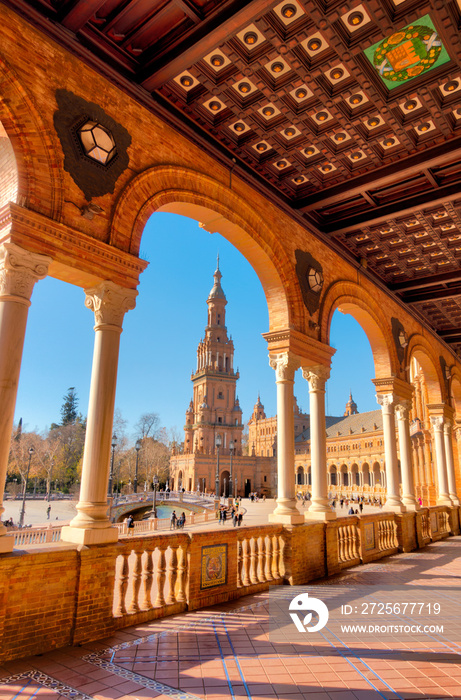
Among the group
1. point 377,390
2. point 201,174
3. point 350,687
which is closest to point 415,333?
point 377,390

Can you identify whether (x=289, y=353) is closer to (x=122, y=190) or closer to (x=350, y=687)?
(x=122, y=190)

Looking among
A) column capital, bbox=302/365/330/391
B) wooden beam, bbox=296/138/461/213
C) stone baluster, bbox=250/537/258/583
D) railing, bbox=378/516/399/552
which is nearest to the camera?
stone baluster, bbox=250/537/258/583

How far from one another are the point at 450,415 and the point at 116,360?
15.3 metres

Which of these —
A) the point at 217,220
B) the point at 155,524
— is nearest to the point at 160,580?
the point at 217,220

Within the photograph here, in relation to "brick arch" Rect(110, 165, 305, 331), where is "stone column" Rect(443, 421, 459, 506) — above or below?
below

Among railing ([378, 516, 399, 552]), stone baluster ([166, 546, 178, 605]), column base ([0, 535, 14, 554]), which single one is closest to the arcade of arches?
column base ([0, 535, 14, 554])

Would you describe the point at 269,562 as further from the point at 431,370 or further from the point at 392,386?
the point at 431,370

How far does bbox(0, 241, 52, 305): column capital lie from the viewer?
500 cm

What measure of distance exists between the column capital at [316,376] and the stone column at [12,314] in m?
6.27

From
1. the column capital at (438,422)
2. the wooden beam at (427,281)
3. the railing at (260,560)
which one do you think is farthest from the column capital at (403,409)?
the railing at (260,560)

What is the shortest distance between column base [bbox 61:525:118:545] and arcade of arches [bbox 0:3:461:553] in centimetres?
2

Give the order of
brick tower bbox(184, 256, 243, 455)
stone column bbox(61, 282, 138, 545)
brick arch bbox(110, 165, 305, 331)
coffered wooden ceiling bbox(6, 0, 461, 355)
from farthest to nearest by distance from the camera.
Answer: brick tower bbox(184, 256, 243, 455)
brick arch bbox(110, 165, 305, 331)
coffered wooden ceiling bbox(6, 0, 461, 355)
stone column bbox(61, 282, 138, 545)

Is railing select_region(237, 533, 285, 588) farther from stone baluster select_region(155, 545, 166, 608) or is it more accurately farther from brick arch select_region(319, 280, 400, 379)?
brick arch select_region(319, 280, 400, 379)

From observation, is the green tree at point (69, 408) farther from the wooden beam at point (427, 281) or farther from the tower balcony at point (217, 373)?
the wooden beam at point (427, 281)
